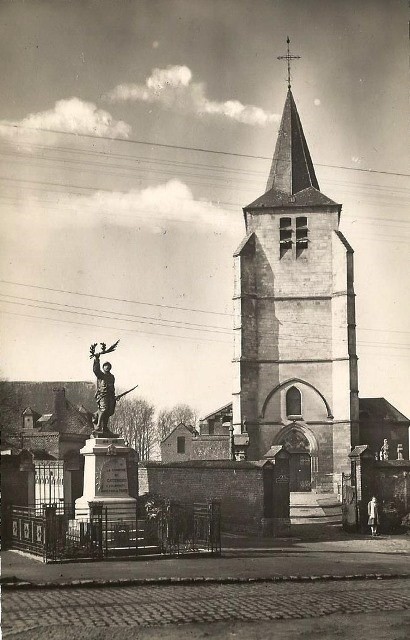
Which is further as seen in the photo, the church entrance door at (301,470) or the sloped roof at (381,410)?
the sloped roof at (381,410)

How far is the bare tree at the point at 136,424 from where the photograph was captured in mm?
78438

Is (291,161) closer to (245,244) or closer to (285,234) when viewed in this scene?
(285,234)

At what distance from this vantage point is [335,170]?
21.5 m

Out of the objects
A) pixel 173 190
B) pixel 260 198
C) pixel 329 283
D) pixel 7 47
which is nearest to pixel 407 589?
pixel 7 47

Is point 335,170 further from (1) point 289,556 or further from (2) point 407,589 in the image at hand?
(2) point 407,589

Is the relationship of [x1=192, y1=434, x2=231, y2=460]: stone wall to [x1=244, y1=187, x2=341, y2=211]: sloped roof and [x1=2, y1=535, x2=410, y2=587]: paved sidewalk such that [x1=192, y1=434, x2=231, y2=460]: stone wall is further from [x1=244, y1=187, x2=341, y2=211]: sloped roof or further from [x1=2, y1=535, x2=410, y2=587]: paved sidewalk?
[x1=2, y1=535, x2=410, y2=587]: paved sidewalk

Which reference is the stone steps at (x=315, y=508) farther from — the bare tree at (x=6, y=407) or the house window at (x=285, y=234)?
the house window at (x=285, y=234)

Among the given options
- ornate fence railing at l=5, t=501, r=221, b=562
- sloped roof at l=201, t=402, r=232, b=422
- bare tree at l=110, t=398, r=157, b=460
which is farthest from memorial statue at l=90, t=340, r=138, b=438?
bare tree at l=110, t=398, r=157, b=460

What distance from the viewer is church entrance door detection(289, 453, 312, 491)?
4212 centimetres

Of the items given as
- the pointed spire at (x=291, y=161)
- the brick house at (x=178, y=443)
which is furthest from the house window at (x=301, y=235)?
the brick house at (x=178, y=443)

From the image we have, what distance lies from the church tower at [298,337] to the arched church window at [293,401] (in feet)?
0.18


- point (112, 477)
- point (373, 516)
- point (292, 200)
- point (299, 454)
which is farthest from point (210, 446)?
point (112, 477)

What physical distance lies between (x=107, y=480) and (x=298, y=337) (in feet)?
89.7

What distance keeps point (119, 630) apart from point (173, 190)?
13599mm
